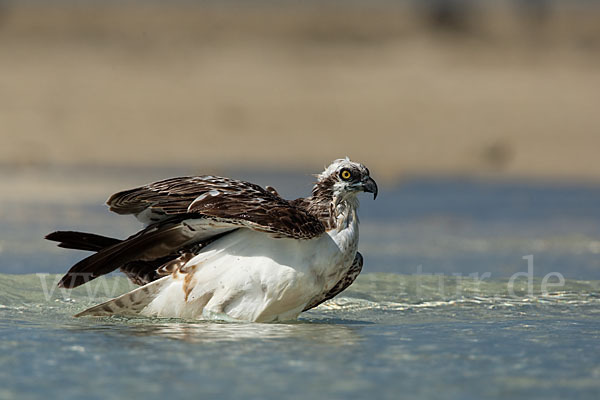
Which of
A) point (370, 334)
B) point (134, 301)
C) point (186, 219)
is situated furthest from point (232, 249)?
point (370, 334)

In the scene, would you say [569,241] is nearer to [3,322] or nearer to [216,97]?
[3,322]

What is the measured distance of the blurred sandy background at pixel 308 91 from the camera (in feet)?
72.9

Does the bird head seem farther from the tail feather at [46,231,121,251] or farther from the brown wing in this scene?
the tail feather at [46,231,121,251]

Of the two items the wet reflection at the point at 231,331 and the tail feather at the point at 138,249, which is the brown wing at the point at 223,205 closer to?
the tail feather at the point at 138,249

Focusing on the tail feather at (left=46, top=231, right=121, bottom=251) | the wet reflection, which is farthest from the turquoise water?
the tail feather at (left=46, top=231, right=121, bottom=251)

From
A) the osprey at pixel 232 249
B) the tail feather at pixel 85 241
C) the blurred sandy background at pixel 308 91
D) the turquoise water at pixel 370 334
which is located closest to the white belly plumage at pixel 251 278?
the osprey at pixel 232 249

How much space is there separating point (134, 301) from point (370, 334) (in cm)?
154

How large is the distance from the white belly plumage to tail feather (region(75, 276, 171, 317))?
0.08 feet

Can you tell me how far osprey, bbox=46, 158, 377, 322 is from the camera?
7.16 meters

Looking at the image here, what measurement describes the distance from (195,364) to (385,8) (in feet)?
118

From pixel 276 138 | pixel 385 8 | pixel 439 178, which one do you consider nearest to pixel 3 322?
pixel 439 178

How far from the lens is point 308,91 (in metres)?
27.0

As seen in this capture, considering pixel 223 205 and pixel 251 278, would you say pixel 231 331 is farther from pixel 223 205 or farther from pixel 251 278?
pixel 223 205

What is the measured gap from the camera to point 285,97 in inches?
1041
